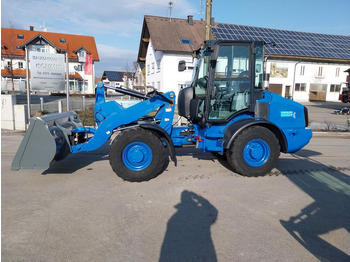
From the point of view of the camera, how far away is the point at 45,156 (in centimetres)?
444

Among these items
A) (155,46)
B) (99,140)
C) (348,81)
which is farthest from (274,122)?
(348,81)

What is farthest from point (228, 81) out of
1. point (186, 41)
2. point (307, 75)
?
point (307, 75)

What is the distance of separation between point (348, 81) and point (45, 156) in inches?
1339

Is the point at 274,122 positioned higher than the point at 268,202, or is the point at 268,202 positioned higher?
the point at 274,122

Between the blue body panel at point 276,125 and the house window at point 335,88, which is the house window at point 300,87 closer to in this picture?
the house window at point 335,88

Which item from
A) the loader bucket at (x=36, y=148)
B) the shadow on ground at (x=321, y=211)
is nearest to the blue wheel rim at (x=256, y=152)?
the shadow on ground at (x=321, y=211)

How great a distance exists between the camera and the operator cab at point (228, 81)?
5070 millimetres

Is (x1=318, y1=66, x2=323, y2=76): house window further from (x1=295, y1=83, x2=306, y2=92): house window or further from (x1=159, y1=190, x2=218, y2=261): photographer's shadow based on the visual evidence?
(x1=159, y1=190, x2=218, y2=261): photographer's shadow

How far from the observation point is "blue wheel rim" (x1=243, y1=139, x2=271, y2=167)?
17.0 ft

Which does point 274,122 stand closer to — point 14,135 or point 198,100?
point 198,100

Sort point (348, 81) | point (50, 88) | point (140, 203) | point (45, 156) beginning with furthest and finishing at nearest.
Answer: point (348, 81) → point (50, 88) → point (45, 156) → point (140, 203)

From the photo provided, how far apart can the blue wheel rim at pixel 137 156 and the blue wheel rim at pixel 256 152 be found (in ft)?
6.21

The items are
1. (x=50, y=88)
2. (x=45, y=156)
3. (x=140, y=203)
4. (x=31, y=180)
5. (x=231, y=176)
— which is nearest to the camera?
(x=140, y=203)

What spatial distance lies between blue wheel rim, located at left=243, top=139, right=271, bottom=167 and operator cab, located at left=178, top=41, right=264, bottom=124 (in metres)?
0.67
